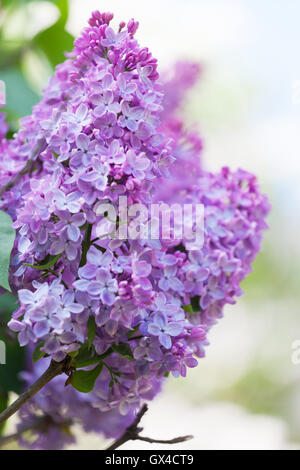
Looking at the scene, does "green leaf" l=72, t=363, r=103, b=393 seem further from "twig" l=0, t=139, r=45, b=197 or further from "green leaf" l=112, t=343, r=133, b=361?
"twig" l=0, t=139, r=45, b=197

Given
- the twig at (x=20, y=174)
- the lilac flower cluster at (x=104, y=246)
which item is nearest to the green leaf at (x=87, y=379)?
the lilac flower cluster at (x=104, y=246)

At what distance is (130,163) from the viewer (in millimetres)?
396

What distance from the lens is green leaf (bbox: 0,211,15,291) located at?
1.34ft

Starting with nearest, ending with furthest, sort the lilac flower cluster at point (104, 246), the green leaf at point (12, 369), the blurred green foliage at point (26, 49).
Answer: the lilac flower cluster at point (104, 246), the green leaf at point (12, 369), the blurred green foliage at point (26, 49)

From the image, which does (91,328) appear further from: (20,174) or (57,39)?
(57,39)

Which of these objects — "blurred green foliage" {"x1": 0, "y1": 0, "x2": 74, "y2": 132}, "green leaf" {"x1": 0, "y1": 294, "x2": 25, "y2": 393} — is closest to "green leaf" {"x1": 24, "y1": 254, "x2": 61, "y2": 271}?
"green leaf" {"x1": 0, "y1": 294, "x2": 25, "y2": 393}

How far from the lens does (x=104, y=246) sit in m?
0.41

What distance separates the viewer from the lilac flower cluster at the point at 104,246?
0.39m

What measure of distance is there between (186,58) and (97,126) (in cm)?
46

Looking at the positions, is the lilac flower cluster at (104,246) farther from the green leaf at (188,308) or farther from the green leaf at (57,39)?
the green leaf at (57,39)
